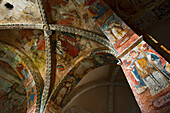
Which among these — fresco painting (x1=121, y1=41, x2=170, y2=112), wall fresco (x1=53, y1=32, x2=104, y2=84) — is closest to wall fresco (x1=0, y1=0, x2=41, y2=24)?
wall fresco (x1=53, y1=32, x2=104, y2=84)

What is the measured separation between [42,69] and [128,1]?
4209mm

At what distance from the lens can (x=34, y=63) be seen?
6.88 metres

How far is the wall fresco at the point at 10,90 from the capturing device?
7.49m

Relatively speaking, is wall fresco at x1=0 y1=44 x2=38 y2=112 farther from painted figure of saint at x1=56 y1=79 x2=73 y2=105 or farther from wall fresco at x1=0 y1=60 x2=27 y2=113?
painted figure of saint at x1=56 y1=79 x2=73 y2=105

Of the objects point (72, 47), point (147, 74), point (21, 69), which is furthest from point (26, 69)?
point (147, 74)

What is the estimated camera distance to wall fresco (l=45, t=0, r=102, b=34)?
5.51 m

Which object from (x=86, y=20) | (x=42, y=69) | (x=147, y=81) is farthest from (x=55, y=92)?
(x=147, y=81)

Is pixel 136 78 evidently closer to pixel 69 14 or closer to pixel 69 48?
pixel 69 14

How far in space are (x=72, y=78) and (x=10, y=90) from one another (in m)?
3.20

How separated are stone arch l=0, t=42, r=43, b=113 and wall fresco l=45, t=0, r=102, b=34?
211 centimetres

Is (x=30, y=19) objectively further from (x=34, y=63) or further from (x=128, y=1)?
(x=128, y=1)

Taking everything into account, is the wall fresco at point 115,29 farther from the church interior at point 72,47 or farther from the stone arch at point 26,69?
the stone arch at point 26,69

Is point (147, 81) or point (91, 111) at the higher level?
point (91, 111)

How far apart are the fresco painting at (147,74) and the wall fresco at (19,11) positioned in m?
Result: 3.77
